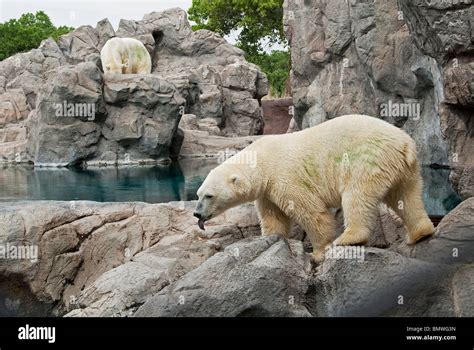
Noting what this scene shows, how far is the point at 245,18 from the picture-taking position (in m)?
34.0

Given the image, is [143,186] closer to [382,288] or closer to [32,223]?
[32,223]

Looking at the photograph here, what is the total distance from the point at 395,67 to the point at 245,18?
18.7 m

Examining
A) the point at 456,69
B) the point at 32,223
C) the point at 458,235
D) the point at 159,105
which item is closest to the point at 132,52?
the point at 159,105

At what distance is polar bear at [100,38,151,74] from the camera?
21.0m

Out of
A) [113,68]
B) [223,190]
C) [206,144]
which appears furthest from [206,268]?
[113,68]

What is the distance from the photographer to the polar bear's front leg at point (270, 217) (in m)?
6.02

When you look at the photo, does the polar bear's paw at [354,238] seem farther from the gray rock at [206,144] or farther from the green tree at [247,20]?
the green tree at [247,20]

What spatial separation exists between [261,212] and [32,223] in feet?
7.49

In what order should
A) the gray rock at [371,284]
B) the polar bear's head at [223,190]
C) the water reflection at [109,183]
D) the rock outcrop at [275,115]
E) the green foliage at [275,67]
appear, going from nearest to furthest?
the gray rock at [371,284] < the polar bear's head at [223,190] < the water reflection at [109,183] < the rock outcrop at [275,115] < the green foliage at [275,67]

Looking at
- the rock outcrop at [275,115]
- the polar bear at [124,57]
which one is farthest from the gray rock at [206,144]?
the rock outcrop at [275,115]

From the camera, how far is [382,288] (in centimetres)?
508

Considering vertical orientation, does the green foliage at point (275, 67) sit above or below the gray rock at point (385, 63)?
above

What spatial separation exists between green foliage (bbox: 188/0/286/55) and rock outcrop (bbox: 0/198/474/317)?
27.3 metres

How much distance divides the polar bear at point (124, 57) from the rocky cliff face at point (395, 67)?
523 cm
